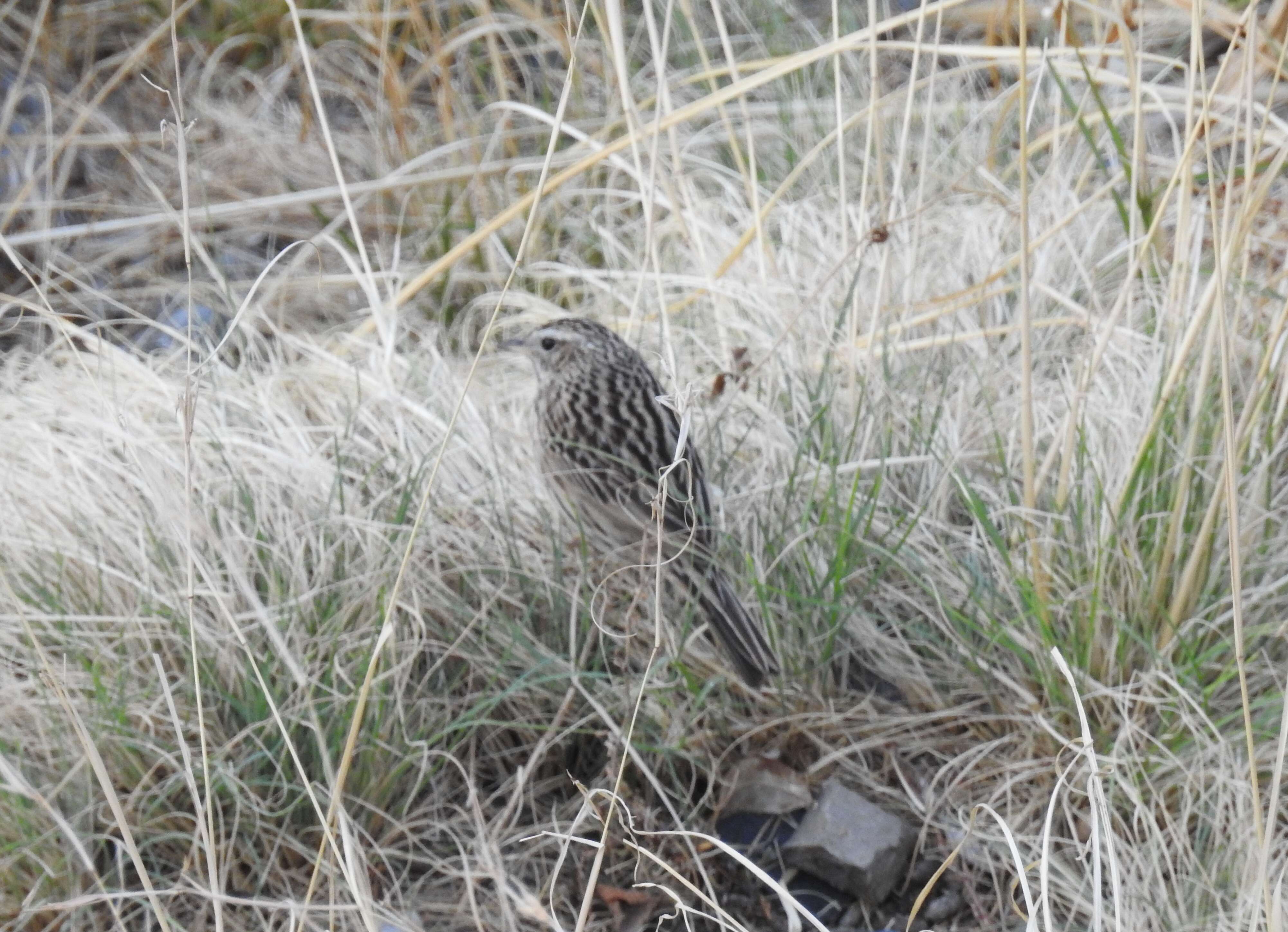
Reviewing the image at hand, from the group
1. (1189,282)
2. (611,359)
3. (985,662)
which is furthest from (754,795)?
(1189,282)

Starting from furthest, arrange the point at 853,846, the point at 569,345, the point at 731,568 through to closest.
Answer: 1. the point at 569,345
2. the point at 731,568
3. the point at 853,846

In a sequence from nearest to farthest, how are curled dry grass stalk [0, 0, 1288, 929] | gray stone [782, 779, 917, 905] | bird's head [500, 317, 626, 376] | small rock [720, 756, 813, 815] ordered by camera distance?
curled dry grass stalk [0, 0, 1288, 929], gray stone [782, 779, 917, 905], small rock [720, 756, 813, 815], bird's head [500, 317, 626, 376]

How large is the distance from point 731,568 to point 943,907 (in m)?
0.84

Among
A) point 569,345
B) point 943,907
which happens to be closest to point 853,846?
point 943,907

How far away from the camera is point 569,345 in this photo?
4.04m

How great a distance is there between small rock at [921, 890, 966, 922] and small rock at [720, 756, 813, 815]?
→ 314 mm

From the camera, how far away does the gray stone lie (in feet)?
9.78

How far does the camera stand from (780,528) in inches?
138

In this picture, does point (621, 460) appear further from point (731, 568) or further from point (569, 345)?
point (569, 345)

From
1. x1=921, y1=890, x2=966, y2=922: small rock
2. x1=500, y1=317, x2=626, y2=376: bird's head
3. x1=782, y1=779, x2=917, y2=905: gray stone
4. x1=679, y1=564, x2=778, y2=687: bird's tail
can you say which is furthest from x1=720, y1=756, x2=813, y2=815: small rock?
x1=500, y1=317, x2=626, y2=376: bird's head

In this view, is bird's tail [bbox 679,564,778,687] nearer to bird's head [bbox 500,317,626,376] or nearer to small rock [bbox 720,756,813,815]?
small rock [bbox 720,756,813,815]

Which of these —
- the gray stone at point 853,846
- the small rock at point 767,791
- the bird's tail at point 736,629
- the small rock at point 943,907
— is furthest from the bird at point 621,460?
the small rock at point 943,907

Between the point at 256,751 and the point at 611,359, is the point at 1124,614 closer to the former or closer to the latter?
the point at 611,359

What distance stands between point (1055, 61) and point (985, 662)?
2059mm
